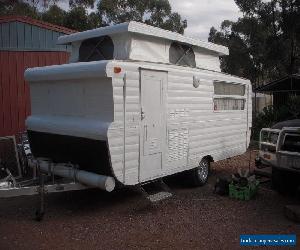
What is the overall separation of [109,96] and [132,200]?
2.17 meters

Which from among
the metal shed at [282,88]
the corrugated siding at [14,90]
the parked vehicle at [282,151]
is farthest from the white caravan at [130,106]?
the metal shed at [282,88]

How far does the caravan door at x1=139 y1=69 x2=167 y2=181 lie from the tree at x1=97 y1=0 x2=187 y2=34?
20.8 metres

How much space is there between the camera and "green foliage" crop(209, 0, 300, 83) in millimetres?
21391

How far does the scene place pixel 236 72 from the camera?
2839cm

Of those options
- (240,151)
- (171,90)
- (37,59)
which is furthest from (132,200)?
(37,59)

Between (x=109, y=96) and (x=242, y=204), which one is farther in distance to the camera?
(x=242, y=204)

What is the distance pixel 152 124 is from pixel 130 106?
65 centimetres

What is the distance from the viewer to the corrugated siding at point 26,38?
9.93 metres

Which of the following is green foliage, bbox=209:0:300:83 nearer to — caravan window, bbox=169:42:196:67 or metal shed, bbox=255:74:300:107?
metal shed, bbox=255:74:300:107

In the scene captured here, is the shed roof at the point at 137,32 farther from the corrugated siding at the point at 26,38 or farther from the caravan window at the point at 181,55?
the corrugated siding at the point at 26,38

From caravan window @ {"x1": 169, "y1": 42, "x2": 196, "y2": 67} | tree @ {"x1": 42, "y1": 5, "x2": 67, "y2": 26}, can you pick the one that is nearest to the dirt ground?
caravan window @ {"x1": 169, "y1": 42, "x2": 196, "y2": 67}

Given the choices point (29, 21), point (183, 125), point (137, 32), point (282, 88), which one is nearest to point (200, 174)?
point (183, 125)

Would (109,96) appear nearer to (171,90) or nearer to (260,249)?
(171,90)

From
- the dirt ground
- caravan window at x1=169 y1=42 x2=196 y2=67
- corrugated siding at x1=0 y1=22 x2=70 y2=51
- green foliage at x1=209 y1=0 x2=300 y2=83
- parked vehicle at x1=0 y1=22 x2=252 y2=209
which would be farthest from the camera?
green foliage at x1=209 y1=0 x2=300 y2=83
